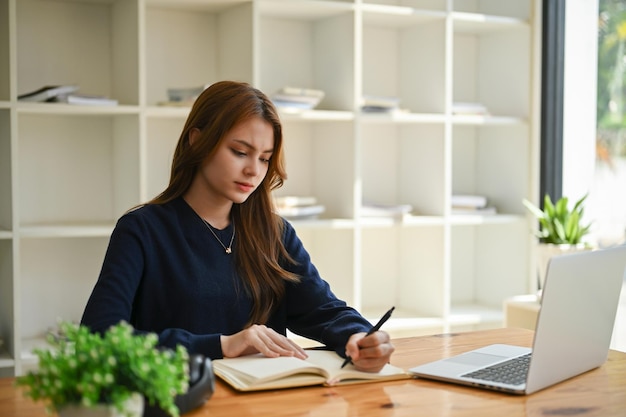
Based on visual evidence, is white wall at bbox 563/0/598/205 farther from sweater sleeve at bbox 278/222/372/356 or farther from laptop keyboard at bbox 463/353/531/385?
laptop keyboard at bbox 463/353/531/385

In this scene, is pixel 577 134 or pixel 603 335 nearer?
pixel 603 335

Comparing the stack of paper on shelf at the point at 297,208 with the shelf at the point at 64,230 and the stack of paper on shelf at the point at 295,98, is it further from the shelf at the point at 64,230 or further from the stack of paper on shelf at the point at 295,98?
the shelf at the point at 64,230

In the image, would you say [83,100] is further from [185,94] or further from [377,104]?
[377,104]

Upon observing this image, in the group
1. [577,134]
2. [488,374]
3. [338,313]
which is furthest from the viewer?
[577,134]

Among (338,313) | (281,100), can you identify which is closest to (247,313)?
(338,313)

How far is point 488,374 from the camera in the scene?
167cm

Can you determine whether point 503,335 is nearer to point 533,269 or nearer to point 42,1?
point 533,269

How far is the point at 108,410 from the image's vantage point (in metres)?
1.03

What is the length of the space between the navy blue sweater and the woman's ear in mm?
146

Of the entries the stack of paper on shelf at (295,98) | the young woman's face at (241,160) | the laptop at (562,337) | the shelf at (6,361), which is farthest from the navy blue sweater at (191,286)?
the stack of paper on shelf at (295,98)

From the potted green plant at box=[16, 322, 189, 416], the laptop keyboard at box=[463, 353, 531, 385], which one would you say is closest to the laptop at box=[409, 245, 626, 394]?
the laptop keyboard at box=[463, 353, 531, 385]

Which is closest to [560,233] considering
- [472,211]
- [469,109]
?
[472,211]

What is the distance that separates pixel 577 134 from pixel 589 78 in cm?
25

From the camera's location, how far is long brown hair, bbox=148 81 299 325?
6.64 feet
